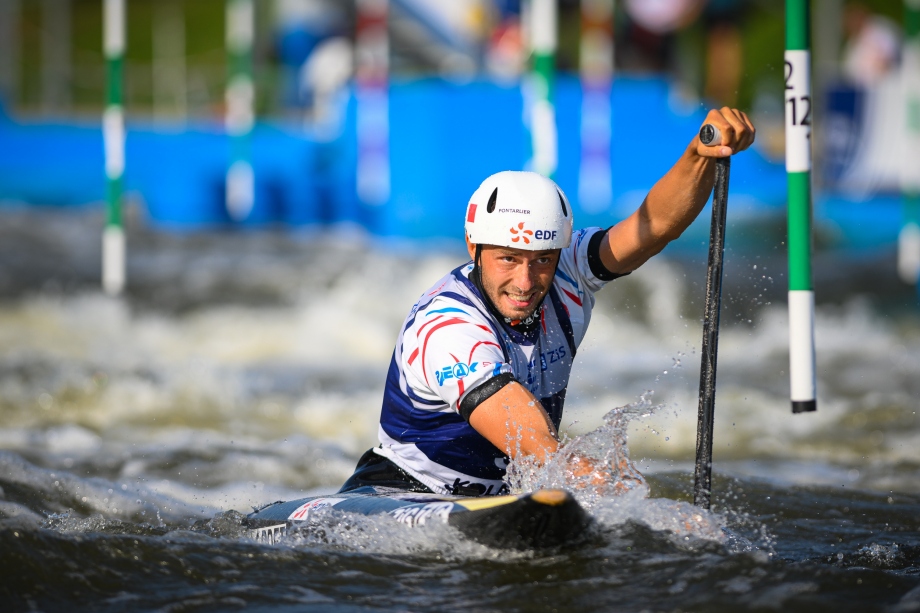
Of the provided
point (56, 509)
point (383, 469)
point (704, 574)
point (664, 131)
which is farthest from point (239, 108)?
point (704, 574)

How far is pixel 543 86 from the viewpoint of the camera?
9.16m

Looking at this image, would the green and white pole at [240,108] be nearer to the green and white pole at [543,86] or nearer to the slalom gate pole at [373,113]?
the slalom gate pole at [373,113]

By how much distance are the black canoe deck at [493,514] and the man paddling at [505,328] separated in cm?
18

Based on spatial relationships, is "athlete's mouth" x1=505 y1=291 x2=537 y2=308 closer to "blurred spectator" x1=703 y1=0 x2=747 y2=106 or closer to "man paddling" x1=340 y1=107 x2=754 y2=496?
"man paddling" x1=340 y1=107 x2=754 y2=496

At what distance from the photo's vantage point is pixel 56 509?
509cm

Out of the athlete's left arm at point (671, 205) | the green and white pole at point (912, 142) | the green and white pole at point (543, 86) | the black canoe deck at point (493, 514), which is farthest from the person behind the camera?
the green and white pole at point (912, 142)

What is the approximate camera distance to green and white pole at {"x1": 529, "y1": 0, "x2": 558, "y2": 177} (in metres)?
9.10

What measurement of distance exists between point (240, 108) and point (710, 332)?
11012 millimetres

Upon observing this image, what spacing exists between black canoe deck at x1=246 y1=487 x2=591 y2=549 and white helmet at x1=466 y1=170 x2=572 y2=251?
913 mm

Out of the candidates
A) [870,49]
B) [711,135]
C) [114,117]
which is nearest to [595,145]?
[870,49]

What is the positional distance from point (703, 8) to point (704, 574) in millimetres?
20989

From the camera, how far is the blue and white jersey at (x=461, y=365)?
371 centimetres

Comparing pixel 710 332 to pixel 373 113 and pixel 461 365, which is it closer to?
pixel 461 365

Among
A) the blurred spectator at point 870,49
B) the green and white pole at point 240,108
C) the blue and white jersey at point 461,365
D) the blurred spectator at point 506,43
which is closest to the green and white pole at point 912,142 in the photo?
the blurred spectator at point 870,49
